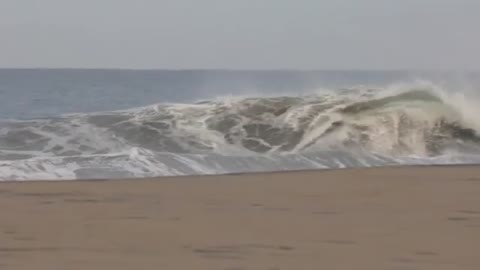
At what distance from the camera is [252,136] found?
589 inches

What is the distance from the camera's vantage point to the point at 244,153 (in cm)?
1355

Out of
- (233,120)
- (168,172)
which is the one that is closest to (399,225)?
(168,172)

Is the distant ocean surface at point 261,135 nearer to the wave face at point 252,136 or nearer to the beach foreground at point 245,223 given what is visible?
the wave face at point 252,136

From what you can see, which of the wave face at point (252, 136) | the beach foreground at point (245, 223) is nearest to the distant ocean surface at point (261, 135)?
the wave face at point (252, 136)

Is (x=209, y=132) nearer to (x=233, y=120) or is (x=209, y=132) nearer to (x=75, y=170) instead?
(x=233, y=120)

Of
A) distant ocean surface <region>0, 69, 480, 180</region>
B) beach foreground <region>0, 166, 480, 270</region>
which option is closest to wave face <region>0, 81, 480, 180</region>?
distant ocean surface <region>0, 69, 480, 180</region>

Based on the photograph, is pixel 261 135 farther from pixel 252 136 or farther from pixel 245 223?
pixel 245 223

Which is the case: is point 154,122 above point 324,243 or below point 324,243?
above

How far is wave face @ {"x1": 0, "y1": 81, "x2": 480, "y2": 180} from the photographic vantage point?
11.8 meters

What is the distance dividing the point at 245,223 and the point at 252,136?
327 inches

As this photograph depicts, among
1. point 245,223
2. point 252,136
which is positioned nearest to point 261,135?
point 252,136

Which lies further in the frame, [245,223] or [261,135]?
[261,135]

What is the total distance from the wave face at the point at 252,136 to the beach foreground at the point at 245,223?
2.57m

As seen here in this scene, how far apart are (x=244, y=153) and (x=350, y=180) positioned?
176 inches
